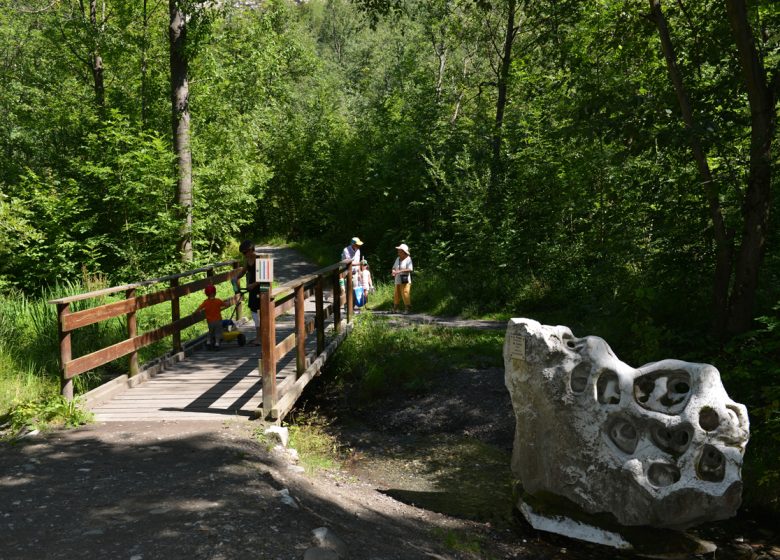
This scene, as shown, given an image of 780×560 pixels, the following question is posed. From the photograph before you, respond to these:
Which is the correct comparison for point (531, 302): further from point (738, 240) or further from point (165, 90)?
point (165, 90)

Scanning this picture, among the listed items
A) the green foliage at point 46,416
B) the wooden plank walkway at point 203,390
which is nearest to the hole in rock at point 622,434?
the wooden plank walkway at point 203,390

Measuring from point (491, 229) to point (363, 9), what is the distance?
7.58m

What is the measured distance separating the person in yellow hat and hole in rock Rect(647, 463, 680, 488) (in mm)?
9250

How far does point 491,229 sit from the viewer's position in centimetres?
1748

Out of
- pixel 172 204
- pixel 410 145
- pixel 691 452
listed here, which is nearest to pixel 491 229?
pixel 410 145

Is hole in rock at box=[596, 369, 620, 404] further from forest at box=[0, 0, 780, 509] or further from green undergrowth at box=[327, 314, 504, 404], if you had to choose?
green undergrowth at box=[327, 314, 504, 404]

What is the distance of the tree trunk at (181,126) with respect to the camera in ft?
50.3

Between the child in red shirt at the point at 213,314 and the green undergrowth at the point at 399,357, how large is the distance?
1822 mm

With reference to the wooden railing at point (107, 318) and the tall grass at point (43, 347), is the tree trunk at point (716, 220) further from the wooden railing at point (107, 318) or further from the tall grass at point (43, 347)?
the tall grass at point (43, 347)

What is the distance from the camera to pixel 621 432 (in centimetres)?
552

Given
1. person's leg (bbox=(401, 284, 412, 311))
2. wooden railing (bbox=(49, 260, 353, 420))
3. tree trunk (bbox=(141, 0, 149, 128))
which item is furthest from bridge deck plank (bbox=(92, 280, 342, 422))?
tree trunk (bbox=(141, 0, 149, 128))

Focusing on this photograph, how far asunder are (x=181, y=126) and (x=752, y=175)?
1227 cm

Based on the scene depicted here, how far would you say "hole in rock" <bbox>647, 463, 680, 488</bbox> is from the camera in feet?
17.1

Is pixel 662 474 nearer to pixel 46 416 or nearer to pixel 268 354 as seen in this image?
pixel 268 354
